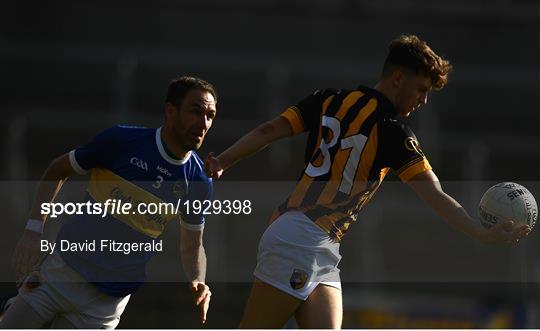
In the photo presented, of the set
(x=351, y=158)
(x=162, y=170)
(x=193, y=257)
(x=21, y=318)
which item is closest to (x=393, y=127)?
(x=351, y=158)

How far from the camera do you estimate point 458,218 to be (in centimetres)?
519

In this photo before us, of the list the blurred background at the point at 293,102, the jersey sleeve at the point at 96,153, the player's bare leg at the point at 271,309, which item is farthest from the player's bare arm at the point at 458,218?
the blurred background at the point at 293,102

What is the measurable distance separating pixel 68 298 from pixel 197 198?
3.16ft

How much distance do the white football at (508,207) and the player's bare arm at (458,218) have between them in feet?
0.59

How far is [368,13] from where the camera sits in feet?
80.3

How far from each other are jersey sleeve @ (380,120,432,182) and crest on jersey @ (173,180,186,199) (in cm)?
132

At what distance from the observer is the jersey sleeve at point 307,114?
18.2ft

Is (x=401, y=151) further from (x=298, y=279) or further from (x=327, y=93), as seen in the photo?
(x=298, y=279)

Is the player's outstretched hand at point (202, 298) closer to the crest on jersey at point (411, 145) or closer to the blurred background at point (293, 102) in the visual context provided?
the crest on jersey at point (411, 145)

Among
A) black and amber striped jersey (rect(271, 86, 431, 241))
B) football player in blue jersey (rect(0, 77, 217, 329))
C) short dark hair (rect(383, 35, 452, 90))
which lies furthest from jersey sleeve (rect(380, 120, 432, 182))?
football player in blue jersey (rect(0, 77, 217, 329))

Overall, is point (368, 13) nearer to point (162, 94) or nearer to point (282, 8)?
point (282, 8)

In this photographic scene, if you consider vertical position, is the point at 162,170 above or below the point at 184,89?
below

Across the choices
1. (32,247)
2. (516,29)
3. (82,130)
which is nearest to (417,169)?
(32,247)

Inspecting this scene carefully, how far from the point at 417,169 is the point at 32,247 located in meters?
2.23
